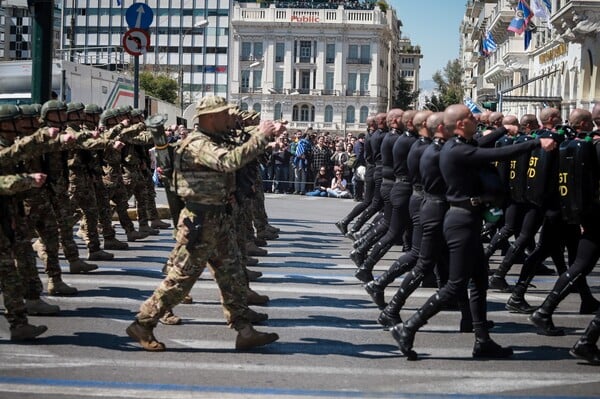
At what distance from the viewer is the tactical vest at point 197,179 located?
24.6 ft

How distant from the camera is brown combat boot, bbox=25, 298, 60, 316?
907 cm

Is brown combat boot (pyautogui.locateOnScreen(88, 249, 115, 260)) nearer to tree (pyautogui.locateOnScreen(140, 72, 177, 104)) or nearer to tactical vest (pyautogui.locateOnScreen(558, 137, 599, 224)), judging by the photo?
tactical vest (pyautogui.locateOnScreen(558, 137, 599, 224))

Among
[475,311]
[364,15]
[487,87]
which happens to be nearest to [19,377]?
[475,311]

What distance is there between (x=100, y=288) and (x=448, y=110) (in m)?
4.89

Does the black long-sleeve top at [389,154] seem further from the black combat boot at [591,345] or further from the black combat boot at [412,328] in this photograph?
the black combat boot at [591,345]

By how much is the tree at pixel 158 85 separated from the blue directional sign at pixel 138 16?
203 ft

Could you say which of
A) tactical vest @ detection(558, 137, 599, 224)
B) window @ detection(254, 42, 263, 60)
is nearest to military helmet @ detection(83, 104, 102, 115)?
tactical vest @ detection(558, 137, 599, 224)

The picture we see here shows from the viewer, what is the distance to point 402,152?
10844mm

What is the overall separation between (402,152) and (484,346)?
3640mm

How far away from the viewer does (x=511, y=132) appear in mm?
12297

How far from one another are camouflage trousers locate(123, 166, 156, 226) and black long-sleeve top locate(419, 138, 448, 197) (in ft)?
26.8

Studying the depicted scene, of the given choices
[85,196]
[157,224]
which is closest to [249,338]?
[85,196]

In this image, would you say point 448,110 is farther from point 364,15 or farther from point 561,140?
point 364,15

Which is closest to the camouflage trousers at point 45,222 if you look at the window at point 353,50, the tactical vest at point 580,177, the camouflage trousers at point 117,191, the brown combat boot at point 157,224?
the camouflage trousers at point 117,191
